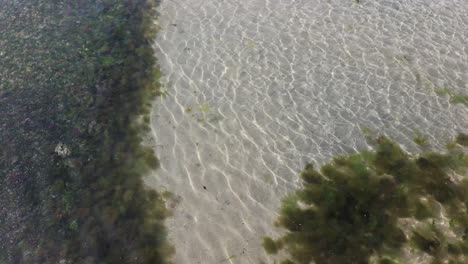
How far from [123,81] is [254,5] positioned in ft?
16.8

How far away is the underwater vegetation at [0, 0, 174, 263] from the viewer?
6.54m

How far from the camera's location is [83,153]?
7.94 m

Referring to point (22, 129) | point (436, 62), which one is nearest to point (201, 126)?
point (22, 129)

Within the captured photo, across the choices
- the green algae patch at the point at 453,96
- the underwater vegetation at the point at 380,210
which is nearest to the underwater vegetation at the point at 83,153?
the underwater vegetation at the point at 380,210

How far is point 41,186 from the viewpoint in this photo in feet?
24.1

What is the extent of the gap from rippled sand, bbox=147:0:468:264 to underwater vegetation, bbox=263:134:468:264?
1.12 ft

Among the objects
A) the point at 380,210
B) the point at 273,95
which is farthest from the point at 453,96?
the point at 273,95

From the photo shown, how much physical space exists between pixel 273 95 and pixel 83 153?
4.49m

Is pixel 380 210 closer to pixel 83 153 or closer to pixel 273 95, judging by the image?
pixel 273 95

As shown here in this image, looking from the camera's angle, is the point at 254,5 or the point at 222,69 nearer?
the point at 222,69

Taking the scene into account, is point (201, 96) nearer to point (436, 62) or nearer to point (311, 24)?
point (311, 24)

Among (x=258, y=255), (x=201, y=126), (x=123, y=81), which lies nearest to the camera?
(x=258, y=255)

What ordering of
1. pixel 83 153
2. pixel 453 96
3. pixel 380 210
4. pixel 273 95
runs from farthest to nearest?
pixel 273 95 < pixel 453 96 < pixel 83 153 < pixel 380 210

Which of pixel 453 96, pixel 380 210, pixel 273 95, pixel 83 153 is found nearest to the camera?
pixel 380 210
